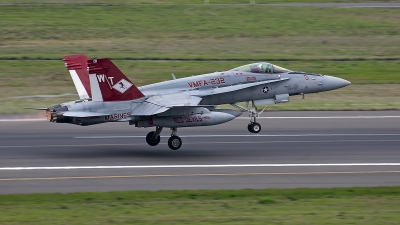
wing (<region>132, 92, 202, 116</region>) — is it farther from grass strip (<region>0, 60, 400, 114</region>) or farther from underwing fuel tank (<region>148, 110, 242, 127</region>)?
grass strip (<region>0, 60, 400, 114</region>)

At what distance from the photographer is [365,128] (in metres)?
27.2

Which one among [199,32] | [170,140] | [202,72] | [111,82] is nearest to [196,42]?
[199,32]

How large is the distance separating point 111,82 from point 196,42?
28100 millimetres

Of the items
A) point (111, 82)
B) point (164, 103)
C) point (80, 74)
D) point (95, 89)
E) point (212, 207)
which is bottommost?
point (212, 207)

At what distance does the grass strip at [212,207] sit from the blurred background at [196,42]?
15.6 m

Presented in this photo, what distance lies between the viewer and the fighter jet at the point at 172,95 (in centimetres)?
Result: 2130

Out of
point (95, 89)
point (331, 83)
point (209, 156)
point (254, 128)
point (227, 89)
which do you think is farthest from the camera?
point (331, 83)

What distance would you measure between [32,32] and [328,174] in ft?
118

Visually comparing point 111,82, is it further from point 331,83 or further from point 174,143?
→ point 331,83

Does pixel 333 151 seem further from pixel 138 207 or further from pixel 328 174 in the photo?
pixel 138 207

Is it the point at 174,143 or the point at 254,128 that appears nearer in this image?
the point at 174,143

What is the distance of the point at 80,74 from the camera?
23.8m

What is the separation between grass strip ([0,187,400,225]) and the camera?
550 inches

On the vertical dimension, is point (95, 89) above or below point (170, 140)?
above
